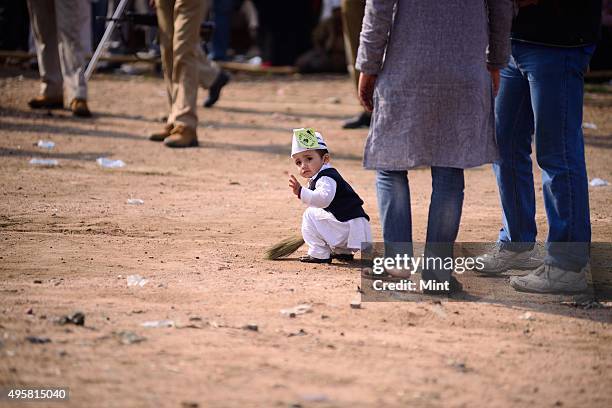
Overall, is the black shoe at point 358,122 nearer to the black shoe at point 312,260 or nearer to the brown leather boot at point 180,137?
the brown leather boot at point 180,137

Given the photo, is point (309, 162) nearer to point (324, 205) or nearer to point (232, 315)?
point (324, 205)

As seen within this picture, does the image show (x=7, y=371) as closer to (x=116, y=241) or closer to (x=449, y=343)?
(x=449, y=343)

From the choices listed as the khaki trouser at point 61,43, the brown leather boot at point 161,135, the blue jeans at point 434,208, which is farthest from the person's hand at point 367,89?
the khaki trouser at point 61,43

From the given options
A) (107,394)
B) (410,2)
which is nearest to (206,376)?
(107,394)

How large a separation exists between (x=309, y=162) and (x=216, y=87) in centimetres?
705

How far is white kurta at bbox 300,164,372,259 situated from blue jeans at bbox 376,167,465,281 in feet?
2.16

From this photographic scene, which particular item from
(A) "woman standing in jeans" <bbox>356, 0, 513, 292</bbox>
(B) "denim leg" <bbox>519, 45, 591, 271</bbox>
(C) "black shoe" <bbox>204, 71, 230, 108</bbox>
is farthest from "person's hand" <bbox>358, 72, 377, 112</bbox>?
(C) "black shoe" <bbox>204, 71, 230, 108</bbox>

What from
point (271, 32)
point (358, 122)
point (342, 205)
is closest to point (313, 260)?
point (342, 205)

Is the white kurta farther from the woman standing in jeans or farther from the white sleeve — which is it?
the woman standing in jeans

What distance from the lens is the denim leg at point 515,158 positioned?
5273mm

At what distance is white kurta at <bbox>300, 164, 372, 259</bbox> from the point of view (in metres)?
5.62

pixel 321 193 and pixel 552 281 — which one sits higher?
pixel 321 193

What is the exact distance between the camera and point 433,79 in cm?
468

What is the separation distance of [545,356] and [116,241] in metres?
2.93
